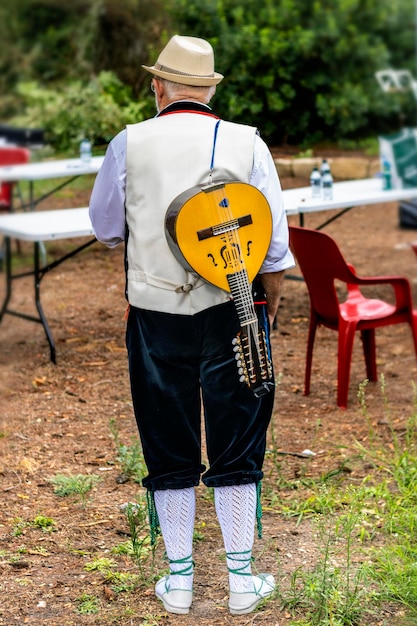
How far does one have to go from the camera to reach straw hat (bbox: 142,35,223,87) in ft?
10.9

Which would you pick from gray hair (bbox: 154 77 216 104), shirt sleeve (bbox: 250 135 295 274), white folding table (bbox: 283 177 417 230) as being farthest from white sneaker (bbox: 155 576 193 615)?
white folding table (bbox: 283 177 417 230)

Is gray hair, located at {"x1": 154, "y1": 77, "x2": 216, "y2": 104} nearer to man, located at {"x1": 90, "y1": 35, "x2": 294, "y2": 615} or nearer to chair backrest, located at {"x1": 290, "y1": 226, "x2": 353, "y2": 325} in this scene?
man, located at {"x1": 90, "y1": 35, "x2": 294, "y2": 615}

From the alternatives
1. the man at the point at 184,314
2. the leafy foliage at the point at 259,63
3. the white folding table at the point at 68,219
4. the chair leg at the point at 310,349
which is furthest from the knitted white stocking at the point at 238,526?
the leafy foliage at the point at 259,63

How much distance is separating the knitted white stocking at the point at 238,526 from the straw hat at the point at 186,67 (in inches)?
49.9

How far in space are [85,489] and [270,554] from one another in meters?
0.95

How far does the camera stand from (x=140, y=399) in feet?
11.4

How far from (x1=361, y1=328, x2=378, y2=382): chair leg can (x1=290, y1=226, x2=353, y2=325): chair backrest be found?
242 millimetres

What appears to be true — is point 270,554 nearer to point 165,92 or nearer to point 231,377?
point 231,377

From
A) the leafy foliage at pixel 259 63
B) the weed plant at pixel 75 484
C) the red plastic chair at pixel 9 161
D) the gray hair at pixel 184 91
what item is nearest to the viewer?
the gray hair at pixel 184 91

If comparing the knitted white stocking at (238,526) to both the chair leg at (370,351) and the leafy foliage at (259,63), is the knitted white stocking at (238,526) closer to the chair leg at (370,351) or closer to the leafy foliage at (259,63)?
the chair leg at (370,351)

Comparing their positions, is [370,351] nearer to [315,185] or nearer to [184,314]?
[315,185]

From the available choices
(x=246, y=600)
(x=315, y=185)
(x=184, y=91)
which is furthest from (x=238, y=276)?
(x=315, y=185)

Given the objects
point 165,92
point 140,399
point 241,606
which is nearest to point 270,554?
point 241,606

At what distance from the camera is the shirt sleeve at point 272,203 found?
3.35m
